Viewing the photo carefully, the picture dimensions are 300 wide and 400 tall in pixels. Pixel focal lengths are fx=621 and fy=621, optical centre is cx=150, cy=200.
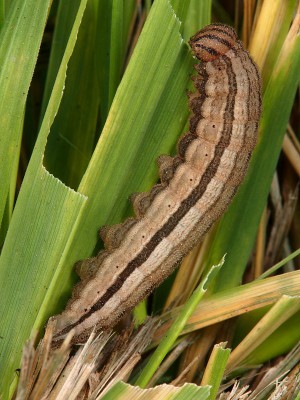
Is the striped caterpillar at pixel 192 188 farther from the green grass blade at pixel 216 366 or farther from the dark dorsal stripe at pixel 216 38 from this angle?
the green grass blade at pixel 216 366

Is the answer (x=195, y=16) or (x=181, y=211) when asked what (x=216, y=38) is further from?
(x=181, y=211)

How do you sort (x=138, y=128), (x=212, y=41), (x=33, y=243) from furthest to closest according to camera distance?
(x=212, y=41) < (x=138, y=128) < (x=33, y=243)

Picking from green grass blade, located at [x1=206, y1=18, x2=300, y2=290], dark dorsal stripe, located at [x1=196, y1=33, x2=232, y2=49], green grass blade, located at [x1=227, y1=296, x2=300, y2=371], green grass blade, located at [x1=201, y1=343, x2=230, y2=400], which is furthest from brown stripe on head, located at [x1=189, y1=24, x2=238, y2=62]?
green grass blade, located at [x1=201, y1=343, x2=230, y2=400]

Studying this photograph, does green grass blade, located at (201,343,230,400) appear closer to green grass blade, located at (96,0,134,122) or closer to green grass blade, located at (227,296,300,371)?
green grass blade, located at (227,296,300,371)

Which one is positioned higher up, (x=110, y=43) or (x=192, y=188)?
(x=110, y=43)

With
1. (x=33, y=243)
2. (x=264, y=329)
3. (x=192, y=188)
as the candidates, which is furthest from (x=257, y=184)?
(x=33, y=243)

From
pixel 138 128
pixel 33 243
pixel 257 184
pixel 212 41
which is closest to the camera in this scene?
pixel 33 243

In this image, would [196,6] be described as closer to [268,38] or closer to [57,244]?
[268,38]
